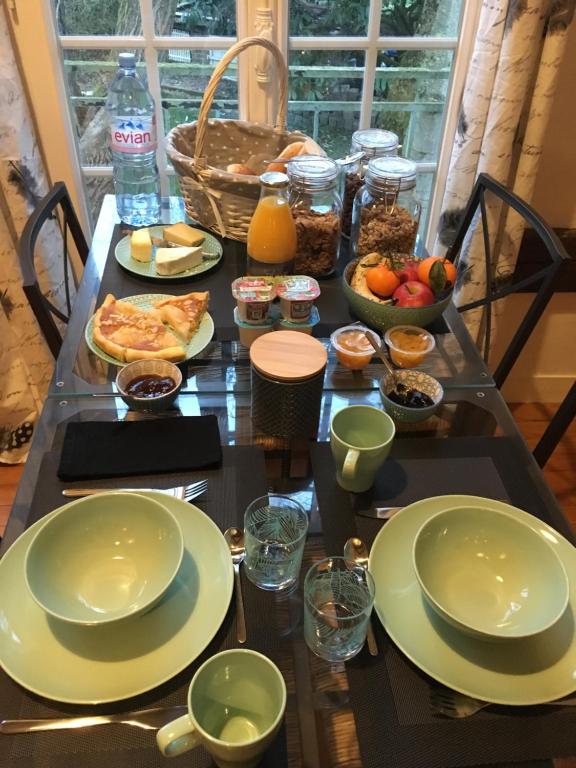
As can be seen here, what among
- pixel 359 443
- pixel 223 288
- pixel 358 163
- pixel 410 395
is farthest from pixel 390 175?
pixel 359 443

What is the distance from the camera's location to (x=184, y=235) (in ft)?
4.90

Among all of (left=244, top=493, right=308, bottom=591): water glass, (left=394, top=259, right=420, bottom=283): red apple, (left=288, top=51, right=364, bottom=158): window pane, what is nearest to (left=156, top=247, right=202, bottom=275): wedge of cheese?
(left=394, top=259, right=420, bottom=283): red apple

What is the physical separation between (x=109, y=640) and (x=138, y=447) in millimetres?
339

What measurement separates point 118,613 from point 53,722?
13 centimetres

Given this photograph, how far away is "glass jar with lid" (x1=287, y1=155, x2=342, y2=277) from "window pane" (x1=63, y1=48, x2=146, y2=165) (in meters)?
0.81

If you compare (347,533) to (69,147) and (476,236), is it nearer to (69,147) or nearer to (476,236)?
(476,236)

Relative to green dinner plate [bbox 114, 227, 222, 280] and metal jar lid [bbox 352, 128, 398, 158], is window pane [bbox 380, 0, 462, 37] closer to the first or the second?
metal jar lid [bbox 352, 128, 398, 158]

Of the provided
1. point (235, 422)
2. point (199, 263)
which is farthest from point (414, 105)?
point (235, 422)

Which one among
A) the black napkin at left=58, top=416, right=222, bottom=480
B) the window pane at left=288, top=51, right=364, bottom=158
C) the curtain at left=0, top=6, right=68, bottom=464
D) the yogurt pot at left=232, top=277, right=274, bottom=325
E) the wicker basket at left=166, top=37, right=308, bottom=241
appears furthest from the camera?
the window pane at left=288, top=51, right=364, bottom=158

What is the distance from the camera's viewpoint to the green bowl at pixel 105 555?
741 millimetres

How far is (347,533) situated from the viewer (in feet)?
2.89

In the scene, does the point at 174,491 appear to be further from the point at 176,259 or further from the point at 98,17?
the point at 98,17

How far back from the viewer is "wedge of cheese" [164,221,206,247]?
148cm

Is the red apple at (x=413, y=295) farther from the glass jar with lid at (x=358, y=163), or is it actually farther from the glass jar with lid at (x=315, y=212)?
the glass jar with lid at (x=358, y=163)
